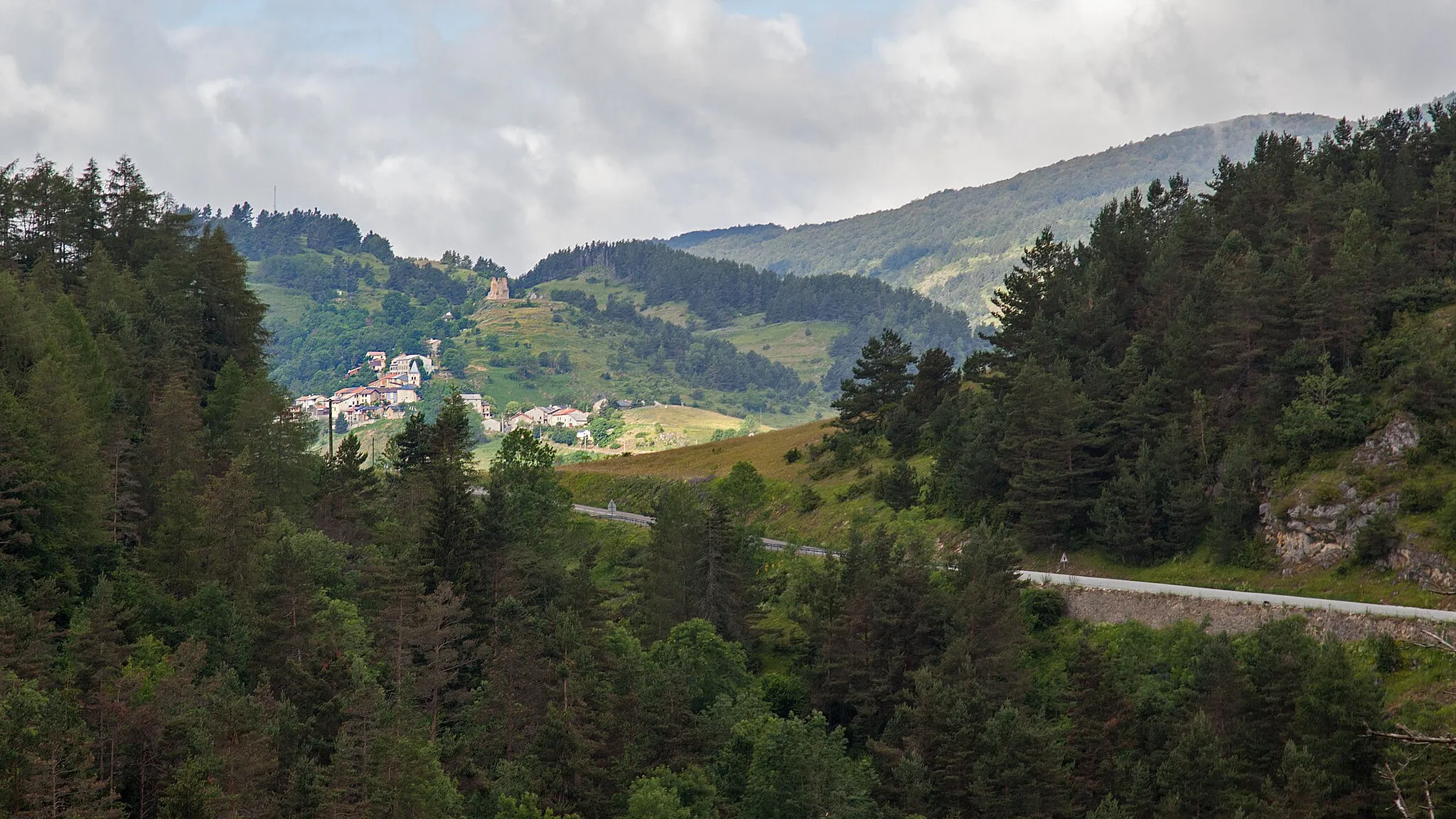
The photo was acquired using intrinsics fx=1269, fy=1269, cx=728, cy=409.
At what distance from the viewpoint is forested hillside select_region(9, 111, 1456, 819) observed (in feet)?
133

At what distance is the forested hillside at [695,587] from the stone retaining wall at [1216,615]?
1.05 m

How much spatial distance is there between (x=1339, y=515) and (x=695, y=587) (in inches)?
1180

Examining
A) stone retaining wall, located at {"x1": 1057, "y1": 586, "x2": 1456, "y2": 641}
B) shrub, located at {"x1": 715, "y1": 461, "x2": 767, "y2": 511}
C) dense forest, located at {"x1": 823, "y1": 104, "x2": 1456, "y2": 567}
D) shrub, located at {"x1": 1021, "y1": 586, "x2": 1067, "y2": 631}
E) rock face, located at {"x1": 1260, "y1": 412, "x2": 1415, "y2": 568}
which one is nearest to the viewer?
stone retaining wall, located at {"x1": 1057, "y1": 586, "x2": 1456, "y2": 641}

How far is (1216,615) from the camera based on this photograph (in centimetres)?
5012

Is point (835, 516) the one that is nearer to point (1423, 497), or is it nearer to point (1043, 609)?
point (1043, 609)

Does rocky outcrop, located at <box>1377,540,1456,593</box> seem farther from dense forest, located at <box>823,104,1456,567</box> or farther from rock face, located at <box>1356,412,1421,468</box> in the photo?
rock face, located at <box>1356,412,1421,468</box>

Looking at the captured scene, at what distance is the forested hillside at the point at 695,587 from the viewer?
40625mm

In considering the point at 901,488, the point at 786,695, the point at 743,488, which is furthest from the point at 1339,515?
the point at 743,488

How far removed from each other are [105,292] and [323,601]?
32207 mm

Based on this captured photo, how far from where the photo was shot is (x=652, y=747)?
47.0 meters

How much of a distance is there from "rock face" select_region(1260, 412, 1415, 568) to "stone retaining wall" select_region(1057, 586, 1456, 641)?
16.3 feet

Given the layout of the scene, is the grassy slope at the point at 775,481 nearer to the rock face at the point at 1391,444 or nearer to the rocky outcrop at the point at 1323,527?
the rocky outcrop at the point at 1323,527

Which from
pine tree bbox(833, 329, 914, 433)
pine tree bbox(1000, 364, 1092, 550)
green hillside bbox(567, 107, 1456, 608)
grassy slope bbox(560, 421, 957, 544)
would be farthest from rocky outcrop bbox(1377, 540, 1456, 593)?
pine tree bbox(833, 329, 914, 433)

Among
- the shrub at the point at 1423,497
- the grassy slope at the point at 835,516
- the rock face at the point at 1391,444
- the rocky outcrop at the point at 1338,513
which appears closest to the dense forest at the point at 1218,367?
the shrub at the point at 1423,497
